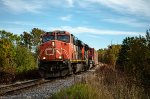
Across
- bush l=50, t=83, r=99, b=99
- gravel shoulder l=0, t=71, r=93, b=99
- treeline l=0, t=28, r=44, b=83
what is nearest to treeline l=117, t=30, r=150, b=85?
gravel shoulder l=0, t=71, r=93, b=99

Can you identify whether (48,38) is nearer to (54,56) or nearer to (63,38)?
(63,38)

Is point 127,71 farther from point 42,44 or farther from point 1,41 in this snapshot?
point 1,41

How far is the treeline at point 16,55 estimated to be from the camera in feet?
90.3

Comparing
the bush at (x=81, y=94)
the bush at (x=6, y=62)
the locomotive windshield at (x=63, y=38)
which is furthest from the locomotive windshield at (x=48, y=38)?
the bush at (x=81, y=94)

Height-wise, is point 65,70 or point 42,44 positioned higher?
point 42,44

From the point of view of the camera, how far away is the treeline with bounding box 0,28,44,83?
27.5 m

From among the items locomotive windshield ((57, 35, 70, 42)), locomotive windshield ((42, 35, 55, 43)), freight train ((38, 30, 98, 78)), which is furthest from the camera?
locomotive windshield ((57, 35, 70, 42))

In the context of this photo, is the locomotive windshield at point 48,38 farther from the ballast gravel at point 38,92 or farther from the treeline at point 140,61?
the treeline at point 140,61

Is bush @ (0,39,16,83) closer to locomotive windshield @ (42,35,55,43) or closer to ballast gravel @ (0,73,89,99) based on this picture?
locomotive windshield @ (42,35,55,43)

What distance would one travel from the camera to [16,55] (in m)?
61.6

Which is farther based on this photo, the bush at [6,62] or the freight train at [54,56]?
the freight train at [54,56]

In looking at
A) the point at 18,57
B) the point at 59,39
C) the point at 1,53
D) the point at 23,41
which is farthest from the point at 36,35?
the point at 59,39

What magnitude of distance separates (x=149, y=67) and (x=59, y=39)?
49.0 feet

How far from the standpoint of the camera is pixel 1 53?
77.0 meters
